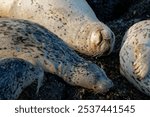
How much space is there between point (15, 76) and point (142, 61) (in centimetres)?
130

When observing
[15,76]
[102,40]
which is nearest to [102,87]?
[102,40]

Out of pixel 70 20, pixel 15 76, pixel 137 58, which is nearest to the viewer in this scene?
pixel 15 76

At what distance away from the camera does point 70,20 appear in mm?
6426

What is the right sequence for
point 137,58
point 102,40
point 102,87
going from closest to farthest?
point 102,87 → point 137,58 → point 102,40

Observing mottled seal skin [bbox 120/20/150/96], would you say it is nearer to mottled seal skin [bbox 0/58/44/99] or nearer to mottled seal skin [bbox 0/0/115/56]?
mottled seal skin [bbox 0/0/115/56]

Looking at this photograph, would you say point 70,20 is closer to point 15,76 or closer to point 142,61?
point 142,61

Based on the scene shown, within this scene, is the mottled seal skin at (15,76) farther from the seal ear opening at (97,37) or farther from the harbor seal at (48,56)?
the seal ear opening at (97,37)

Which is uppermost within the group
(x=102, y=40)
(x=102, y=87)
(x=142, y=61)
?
(x=142, y=61)

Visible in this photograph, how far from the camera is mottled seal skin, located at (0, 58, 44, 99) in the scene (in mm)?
4598

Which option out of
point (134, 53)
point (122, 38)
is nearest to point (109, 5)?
point (122, 38)

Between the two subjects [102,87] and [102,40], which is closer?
[102,87]

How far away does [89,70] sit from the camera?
5422mm

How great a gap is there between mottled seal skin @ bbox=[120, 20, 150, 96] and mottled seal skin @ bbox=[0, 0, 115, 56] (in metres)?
0.28

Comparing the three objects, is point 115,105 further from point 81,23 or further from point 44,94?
point 81,23
